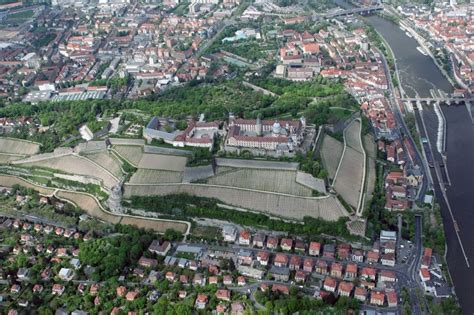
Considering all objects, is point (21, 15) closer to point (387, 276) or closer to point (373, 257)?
point (373, 257)

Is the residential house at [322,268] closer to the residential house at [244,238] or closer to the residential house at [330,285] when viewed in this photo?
the residential house at [330,285]

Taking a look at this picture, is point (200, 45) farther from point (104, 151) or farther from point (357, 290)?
point (357, 290)

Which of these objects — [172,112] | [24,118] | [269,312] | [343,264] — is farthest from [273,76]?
[269,312]

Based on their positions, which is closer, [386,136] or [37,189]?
[37,189]

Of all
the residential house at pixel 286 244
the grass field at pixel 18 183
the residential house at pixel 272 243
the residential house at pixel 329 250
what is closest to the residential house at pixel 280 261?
the residential house at pixel 286 244

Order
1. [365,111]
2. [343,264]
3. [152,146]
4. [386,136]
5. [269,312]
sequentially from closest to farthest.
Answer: [269,312], [343,264], [152,146], [386,136], [365,111]
